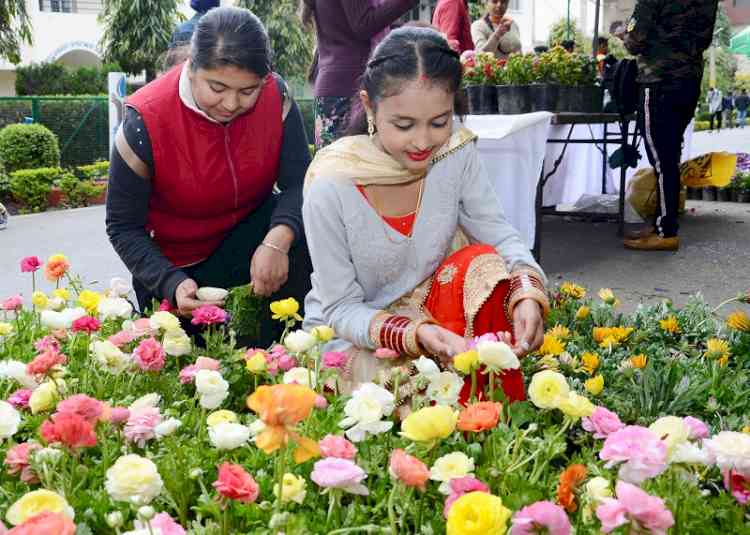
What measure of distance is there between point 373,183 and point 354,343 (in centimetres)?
44

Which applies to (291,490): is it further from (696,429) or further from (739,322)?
(739,322)

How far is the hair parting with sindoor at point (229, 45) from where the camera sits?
99.6 inches

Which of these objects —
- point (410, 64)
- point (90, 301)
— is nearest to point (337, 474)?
point (410, 64)

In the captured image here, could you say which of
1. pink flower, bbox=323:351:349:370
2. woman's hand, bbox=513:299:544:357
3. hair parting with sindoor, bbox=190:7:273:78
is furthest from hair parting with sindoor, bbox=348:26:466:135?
pink flower, bbox=323:351:349:370

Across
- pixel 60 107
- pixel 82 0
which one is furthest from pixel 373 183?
pixel 82 0

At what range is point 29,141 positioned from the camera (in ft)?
37.8

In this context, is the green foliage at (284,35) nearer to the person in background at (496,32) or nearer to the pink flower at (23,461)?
the person in background at (496,32)

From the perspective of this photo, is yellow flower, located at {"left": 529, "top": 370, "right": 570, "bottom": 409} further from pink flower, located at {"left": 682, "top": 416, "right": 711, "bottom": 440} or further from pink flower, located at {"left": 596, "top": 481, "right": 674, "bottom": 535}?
pink flower, located at {"left": 596, "top": 481, "right": 674, "bottom": 535}

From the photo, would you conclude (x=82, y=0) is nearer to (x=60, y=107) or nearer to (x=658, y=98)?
(x=60, y=107)

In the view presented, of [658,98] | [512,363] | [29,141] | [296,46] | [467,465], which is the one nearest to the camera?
[467,465]

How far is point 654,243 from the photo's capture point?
5648mm

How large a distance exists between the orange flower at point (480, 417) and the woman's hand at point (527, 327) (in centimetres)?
68

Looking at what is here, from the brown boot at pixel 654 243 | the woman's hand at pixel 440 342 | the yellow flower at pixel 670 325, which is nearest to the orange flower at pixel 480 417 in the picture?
the woman's hand at pixel 440 342

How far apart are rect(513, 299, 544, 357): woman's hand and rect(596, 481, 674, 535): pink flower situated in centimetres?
100
